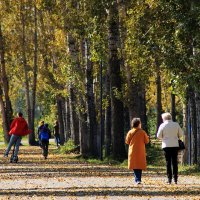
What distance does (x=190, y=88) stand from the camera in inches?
977

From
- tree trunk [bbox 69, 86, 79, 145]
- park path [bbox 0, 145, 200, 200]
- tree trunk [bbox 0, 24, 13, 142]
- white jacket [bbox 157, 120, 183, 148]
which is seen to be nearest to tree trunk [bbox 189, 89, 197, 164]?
park path [bbox 0, 145, 200, 200]

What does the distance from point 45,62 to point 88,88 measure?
2697cm

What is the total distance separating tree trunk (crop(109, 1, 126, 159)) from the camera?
102 feet

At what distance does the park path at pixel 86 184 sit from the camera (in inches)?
686

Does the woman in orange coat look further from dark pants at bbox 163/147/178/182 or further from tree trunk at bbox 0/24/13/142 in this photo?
tree trunk at bbox 0/24/13/142

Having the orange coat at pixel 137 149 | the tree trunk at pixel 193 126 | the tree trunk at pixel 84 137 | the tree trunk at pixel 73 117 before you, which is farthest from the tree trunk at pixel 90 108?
the orange coat at pixel 137 149

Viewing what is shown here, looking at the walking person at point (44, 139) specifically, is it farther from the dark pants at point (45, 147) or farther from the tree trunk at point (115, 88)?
the tree trunk at point (115, 88)

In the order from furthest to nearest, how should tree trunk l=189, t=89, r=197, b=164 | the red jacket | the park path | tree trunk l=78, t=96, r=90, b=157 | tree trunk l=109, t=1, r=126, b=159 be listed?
tree trunk l=78, t=96, r=90, b=157
the red jacket
tree trunk l=109, t=1, r=126, b=159
tree trunk l=189, t=89, r=197, b=164
the park path

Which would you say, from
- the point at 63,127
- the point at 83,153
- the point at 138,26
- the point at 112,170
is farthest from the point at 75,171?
the point at 63,127

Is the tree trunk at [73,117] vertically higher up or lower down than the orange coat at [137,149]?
higher up

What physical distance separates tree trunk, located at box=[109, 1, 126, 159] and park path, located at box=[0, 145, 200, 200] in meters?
2.14

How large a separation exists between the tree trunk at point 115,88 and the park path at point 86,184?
2144 mm

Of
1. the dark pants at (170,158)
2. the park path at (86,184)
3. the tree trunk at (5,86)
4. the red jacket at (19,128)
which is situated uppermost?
the tree trunk at (5,86)

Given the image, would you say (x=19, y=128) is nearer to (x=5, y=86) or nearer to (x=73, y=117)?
(x=73, y=117)
